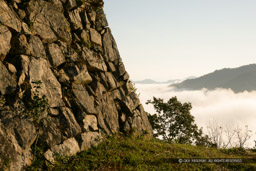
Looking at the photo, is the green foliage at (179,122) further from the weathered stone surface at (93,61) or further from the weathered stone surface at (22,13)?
the weathered stone surface at (22,13)

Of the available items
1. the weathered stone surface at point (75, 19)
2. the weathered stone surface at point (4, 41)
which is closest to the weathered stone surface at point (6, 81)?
the weathered stone surface at point (4, 41)

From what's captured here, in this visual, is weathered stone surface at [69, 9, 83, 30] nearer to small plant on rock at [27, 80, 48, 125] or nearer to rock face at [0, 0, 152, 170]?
rock face at [0, 0, 152, 170]

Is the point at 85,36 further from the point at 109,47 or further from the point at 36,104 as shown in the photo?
the point at 36,104

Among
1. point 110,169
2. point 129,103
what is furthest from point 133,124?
point 110,169

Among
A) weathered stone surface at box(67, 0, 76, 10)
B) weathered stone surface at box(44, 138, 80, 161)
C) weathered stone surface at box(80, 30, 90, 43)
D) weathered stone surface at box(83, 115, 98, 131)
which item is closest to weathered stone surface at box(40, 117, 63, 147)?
weathered stone surface at box(44, 138, 80, 161)

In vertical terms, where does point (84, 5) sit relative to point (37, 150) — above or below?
above

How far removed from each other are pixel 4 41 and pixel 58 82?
4016 millimetres

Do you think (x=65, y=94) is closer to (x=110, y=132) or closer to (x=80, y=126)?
(x=80, y=126)

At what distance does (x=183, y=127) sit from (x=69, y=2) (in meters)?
24.1

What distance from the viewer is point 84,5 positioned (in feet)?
62.1

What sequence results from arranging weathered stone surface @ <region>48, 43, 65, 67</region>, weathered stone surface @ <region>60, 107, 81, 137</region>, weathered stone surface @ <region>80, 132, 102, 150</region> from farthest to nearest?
weathered stone surface @ <region>48, 43, 65, 67</region> → weathered stone surface @ <region>80, 132, 102, 150</region> → weathered stone surface @ <region>60, 107, 81, 137</region>

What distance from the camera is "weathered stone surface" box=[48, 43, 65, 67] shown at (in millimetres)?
14050

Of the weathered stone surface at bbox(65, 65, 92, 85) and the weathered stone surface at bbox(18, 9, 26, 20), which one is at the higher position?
the weathered stone surface at bbox(18, 9, 26, 20)

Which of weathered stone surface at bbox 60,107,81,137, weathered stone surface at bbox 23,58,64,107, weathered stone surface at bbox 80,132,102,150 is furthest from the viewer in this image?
weathered stone surface at bbox 80,132,102,150
